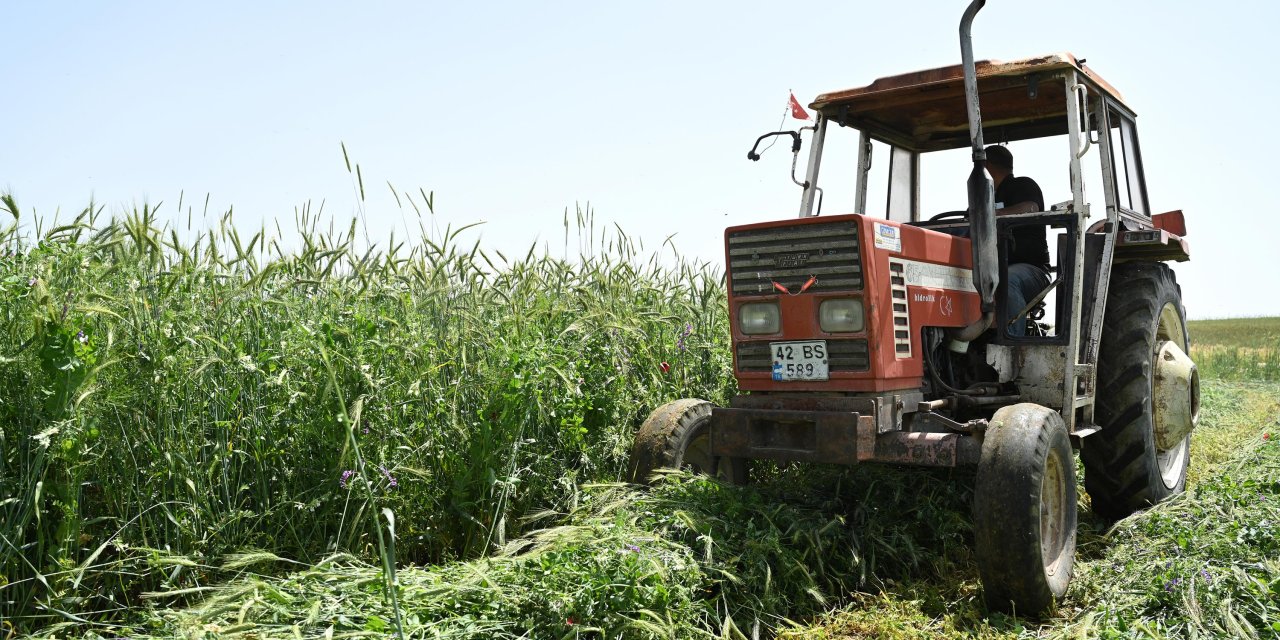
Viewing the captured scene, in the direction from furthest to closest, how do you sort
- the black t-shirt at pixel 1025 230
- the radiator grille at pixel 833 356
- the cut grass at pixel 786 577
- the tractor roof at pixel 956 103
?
the black t-shirt at pixel 1025 230 < the tractor roof at pixel 956 103 < the radiator grille at pixel 833 356 < the cut grass at pixel 786 577

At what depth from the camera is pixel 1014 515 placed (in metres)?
3.54

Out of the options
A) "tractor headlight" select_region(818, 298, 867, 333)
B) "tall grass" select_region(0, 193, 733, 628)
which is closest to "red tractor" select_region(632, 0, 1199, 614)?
"tractor headlight" select_region(818, 298, 867, 333)

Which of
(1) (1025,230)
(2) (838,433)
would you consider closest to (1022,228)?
(1) (1025,230)

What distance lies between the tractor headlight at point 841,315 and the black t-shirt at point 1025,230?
61.3 inches

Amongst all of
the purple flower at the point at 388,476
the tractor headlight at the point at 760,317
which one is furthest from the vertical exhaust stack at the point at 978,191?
the purple flower at the point at 388,476

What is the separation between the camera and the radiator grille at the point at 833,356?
4.00 m

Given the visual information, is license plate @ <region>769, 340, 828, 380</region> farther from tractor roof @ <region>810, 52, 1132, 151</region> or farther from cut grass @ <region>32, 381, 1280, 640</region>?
tractor roof @ <region>810, 52, 1132, 151</region>

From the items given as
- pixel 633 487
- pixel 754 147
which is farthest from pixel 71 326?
pixel 754 147

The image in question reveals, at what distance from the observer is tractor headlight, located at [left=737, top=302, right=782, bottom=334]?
4191mm

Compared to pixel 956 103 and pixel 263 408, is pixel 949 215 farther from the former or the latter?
pixel 263 408

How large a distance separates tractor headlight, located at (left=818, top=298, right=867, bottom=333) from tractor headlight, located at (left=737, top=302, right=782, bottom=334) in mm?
189

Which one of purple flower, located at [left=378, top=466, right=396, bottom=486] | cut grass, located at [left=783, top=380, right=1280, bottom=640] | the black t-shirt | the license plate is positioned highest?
the black t-shirt

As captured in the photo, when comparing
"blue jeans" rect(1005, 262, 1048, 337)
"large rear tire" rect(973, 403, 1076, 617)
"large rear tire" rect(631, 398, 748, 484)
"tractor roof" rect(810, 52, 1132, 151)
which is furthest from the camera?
"blue jeans" rect(1005, 262, 1048, 337)

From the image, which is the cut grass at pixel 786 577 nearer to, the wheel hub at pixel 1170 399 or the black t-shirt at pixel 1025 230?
the wheel hub at pixel 1170 399
